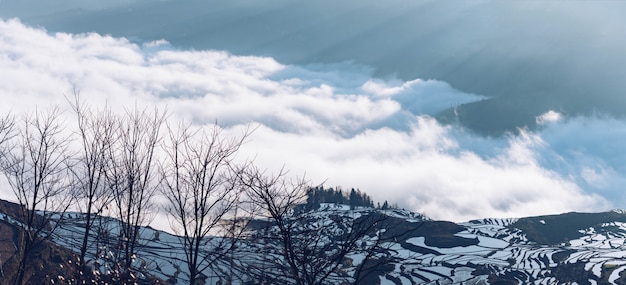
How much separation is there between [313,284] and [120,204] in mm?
7341

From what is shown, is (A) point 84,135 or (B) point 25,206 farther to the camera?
(B) point 25,206

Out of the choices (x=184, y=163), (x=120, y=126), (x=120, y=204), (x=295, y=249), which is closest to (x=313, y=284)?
(x=295, y=249)

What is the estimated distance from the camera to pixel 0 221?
163250 millimetres

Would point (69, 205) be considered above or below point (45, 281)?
above

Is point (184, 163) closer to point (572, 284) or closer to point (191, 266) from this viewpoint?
point (191, 266)

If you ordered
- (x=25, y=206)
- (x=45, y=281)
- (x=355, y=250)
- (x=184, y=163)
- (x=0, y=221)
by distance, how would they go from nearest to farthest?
(x=45, y=281) → (x=355, y=250) → (x=184, y=163) → (x=25, y=206) → (x=0, y=221)

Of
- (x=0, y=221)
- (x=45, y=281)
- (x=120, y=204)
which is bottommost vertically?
(x=45, y=281)

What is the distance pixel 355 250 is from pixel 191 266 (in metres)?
4.79

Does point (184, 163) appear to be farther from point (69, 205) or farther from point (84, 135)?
point (69, 205)

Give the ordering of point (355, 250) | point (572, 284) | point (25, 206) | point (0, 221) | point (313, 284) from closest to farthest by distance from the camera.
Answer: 1. point (313, 284)
2. point (355, 250)
3. point (25, 206)
4. point (0, 221)
5. point (572, 284)

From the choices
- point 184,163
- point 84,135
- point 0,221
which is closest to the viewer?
point 184,163

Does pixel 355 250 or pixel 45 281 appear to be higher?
pixel 355 250

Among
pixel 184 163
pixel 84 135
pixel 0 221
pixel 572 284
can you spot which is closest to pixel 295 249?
pixel 184 163

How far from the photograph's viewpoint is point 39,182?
21094mm
